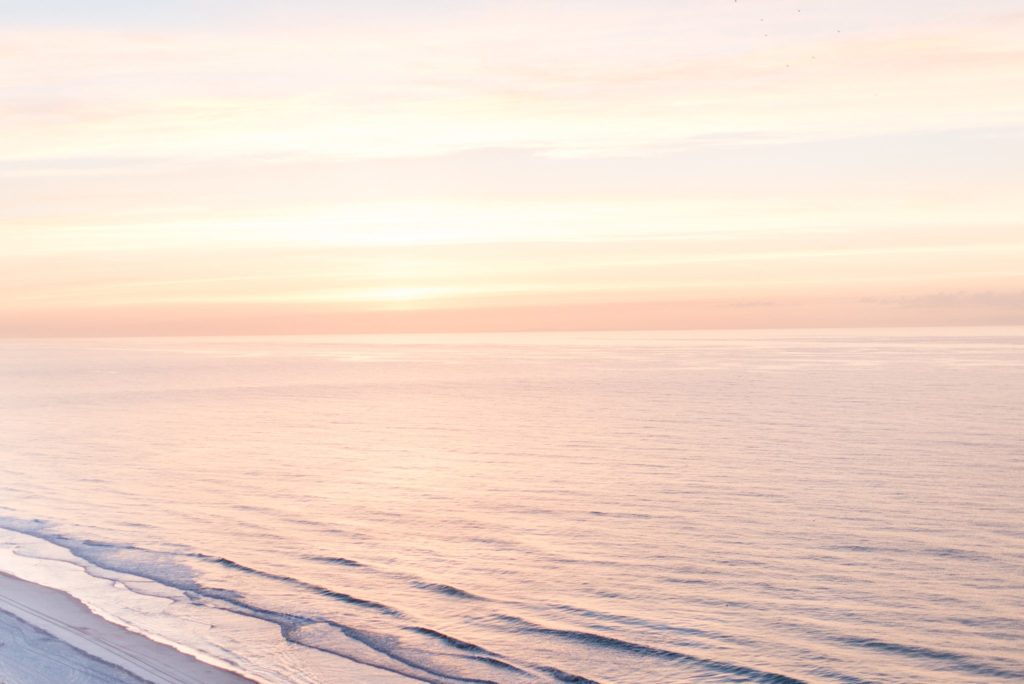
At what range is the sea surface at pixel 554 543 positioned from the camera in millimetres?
21359

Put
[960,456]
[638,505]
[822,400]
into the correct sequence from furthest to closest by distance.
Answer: [822,400], [960,456], [638,505]

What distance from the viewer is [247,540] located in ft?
108

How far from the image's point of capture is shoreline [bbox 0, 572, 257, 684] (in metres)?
19.8

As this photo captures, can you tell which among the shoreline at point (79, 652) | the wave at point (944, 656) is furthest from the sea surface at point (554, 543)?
the shoreline at point (79, 652)

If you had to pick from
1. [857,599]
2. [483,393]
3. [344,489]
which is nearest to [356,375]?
[483,393]

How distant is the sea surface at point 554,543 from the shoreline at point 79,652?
0.72 metres

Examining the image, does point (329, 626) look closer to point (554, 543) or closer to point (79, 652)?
point (79, 652)

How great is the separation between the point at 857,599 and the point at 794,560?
4.04 metres

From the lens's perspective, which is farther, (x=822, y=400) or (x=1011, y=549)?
(x=822, y=400)

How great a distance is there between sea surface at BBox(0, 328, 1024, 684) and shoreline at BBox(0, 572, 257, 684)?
72cm

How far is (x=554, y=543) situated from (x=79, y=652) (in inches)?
580

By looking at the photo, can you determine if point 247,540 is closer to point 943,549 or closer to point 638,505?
point 638,505

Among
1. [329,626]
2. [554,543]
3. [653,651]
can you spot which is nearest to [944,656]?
[653,651]

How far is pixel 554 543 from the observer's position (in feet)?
103
